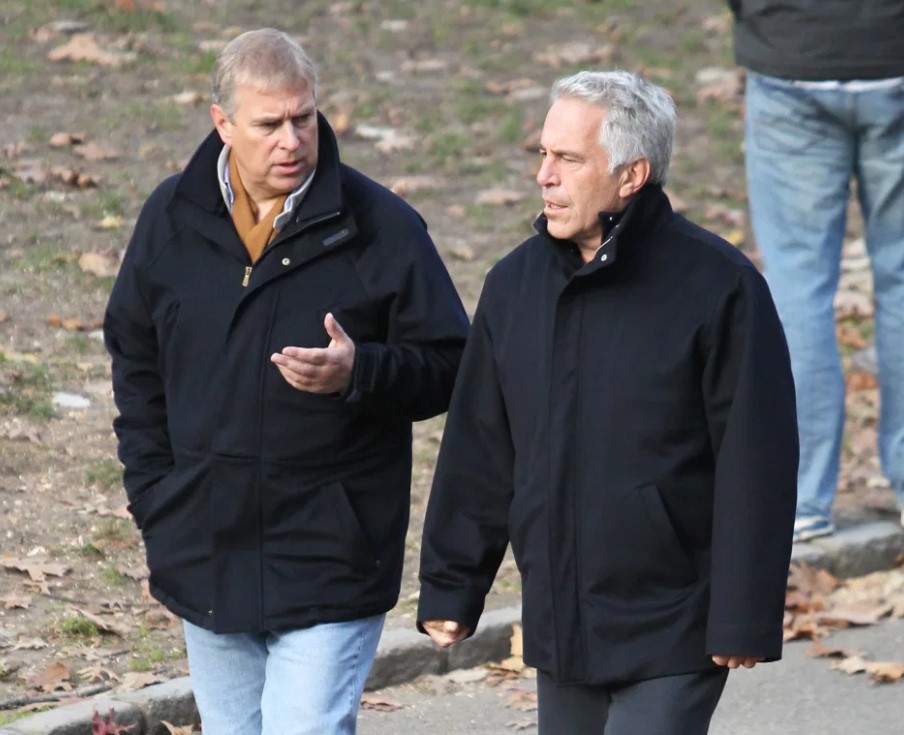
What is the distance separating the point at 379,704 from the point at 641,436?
2155 mm

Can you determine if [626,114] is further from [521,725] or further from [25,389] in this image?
[25,389]

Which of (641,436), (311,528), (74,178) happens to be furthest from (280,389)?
(74,178)

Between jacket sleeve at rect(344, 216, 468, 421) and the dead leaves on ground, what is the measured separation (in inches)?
88.4

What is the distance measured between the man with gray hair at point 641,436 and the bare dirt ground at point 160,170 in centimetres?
199

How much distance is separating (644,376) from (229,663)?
3.91 ft

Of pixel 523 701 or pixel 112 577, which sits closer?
pixel 523 701

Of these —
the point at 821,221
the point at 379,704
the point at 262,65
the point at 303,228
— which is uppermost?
the point at 262,65

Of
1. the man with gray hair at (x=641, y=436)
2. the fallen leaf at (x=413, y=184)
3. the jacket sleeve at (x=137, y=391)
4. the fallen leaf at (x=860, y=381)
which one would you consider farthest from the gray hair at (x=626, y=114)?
the fallen leaf at (x=413, y=184)

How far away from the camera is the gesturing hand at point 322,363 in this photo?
11.9ft

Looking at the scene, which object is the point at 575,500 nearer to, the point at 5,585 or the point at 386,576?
the point at 386,576

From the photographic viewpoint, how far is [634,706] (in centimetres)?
356

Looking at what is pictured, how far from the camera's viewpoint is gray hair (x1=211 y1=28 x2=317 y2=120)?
3.80m

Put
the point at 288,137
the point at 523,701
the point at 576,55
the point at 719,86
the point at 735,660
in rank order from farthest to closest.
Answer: the point at 576,55 → the point at 719,86 → the point at 523,701 → the point at 288,137 → the point at 735,660

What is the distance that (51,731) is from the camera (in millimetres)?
4695
